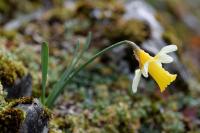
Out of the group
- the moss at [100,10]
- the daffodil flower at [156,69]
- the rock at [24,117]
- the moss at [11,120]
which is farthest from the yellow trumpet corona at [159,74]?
the moss at [100,10]

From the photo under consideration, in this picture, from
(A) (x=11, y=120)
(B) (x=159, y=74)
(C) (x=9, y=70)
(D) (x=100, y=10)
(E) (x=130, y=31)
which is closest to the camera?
(A) (x=11, y=120)

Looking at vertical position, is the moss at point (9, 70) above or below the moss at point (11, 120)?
above

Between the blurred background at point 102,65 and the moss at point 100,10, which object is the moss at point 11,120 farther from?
the moss at point 100,10

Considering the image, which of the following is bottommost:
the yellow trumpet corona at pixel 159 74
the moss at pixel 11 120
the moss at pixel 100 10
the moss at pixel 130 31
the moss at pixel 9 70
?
the moss at pixel 11 120

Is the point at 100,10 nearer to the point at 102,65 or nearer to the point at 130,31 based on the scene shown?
the point at 130,31

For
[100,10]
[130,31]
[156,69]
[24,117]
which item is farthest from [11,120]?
[100,10]

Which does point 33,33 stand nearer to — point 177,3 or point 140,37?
point 140,37
